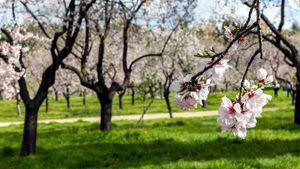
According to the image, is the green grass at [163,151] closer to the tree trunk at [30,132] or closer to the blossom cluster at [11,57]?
the tree trunk at [30,132]

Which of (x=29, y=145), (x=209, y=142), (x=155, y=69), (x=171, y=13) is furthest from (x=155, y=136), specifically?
(x=155, y=69)

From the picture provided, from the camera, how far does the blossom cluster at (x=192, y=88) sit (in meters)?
3.28

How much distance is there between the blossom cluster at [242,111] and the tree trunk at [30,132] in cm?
1560

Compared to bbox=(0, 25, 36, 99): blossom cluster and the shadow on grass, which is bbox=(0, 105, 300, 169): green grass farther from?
bbox=(0, 25, 36, 99): blossom cluster

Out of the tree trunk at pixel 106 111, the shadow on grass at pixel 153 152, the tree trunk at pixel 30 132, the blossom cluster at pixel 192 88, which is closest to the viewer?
the blossom cluster at pixel 192 88

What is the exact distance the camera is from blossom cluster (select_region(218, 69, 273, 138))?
3.12 m

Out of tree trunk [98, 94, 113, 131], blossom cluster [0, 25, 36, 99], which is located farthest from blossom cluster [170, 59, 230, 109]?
tree trunk [98, 94, 113, 131]

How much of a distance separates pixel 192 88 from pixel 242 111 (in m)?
0.38

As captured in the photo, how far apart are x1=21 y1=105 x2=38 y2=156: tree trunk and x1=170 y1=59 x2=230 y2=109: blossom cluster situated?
1531 centimetres

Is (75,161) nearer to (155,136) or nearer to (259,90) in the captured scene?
(155,136)

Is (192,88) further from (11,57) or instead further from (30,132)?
(11,57)

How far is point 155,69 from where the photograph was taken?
55.1 metres

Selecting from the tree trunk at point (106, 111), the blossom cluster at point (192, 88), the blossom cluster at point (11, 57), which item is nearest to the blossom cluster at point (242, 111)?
the blossom cluster at point (192, 88)

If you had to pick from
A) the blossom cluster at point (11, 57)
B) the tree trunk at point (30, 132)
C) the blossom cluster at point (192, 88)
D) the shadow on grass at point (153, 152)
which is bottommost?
the shadow on grass at point (153, 152)
